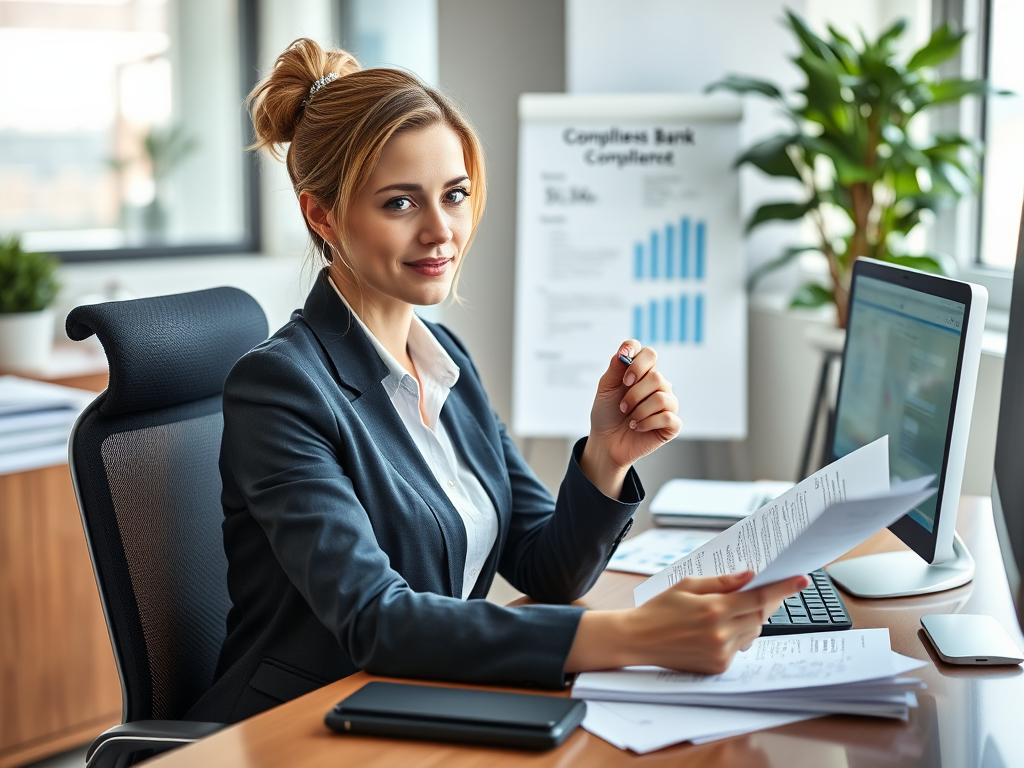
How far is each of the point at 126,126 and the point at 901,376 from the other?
3.43 meters

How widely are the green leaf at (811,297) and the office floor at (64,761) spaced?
2114 mm

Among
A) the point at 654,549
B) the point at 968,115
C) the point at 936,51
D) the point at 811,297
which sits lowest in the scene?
the point at 654,549

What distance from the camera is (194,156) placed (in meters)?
4.17

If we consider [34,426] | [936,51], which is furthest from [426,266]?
[936,51]

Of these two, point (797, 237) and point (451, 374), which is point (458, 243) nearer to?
point (451, 374)

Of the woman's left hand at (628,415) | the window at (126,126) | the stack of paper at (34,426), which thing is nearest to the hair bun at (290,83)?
the woman's left hand at (628,415)

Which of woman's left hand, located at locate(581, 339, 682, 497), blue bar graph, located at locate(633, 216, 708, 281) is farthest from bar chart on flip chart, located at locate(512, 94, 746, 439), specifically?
woman's left hand, located at locate(581, 339, 682, 497)

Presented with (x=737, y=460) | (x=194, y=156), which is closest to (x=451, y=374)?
(x=737, y=460)

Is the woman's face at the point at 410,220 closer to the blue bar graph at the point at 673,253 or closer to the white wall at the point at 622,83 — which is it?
the blue bar graph at the point at 673,253

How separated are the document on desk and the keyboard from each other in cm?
12

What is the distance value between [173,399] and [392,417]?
0.30m

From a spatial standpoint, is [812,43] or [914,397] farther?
[812,43]

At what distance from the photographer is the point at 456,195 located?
1.38m

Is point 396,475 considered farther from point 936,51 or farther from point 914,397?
point 936,51
